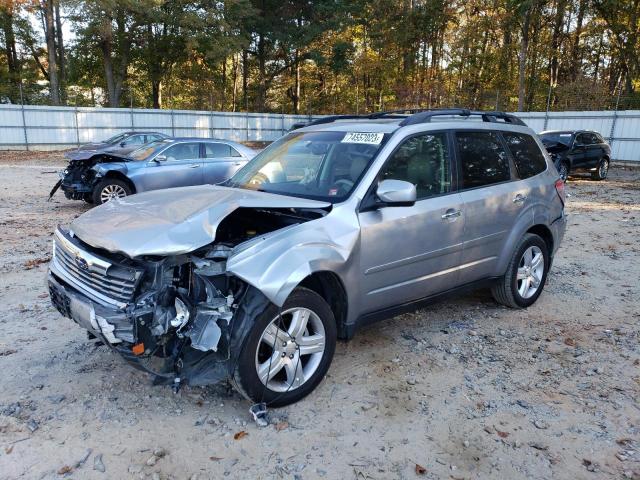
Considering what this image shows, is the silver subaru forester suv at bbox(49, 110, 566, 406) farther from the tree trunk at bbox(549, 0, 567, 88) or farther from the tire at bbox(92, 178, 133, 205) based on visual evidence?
the tree trunk at bbox(549, 0, 567, 88)

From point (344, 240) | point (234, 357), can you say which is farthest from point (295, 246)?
point (234, 357)

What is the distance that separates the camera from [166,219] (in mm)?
3207

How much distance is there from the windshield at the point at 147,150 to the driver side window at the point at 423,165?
7525 mm

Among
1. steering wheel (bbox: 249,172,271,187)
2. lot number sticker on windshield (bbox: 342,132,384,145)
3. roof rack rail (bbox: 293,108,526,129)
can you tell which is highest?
roof rack rail (bbox: 293,108,526,129)

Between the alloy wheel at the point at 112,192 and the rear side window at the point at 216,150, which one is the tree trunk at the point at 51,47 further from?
the alloy wheel at the point at 112,192

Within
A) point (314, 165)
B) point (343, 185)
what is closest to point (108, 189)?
point (314, 165)

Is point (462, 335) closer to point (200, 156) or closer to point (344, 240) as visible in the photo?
point (344, 240)

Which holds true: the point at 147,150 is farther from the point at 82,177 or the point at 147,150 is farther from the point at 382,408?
the point at 382,408

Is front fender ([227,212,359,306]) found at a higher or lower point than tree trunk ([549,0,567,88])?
lower

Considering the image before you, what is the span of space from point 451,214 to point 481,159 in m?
0.77

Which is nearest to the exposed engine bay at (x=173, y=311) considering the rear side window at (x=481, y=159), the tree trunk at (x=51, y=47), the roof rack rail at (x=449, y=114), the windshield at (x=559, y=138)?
the roof rack rail at (x=449, y=114)

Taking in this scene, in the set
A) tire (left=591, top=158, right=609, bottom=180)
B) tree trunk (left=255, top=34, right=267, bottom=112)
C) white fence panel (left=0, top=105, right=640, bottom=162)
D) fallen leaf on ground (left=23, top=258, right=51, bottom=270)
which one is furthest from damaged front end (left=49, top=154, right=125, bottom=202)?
tree trunk (left=255, top=34, right=267, bottom=112)

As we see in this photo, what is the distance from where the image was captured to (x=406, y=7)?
37.1 metres

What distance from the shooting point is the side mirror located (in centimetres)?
349
